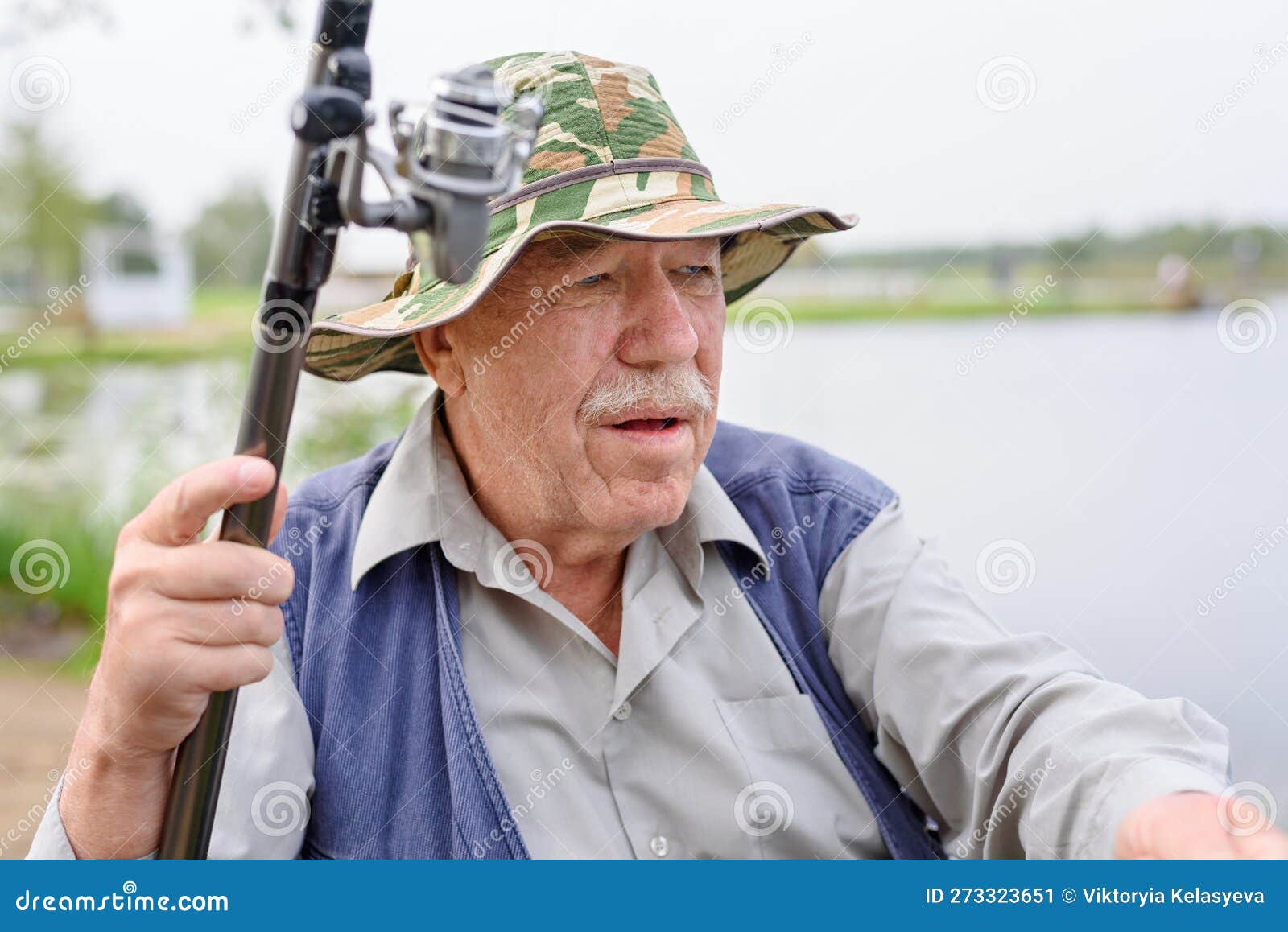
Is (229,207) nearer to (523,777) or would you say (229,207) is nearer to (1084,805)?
(523,777)

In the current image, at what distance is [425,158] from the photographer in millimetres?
1005

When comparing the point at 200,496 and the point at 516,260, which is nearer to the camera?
the point at 200,496

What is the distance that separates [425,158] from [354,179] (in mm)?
69

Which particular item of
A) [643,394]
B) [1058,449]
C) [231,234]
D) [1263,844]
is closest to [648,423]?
[643,394]

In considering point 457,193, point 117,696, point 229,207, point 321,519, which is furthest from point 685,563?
point 229,207

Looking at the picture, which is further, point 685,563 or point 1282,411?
point 1282,411

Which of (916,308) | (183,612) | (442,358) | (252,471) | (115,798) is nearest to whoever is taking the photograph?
(252,471)

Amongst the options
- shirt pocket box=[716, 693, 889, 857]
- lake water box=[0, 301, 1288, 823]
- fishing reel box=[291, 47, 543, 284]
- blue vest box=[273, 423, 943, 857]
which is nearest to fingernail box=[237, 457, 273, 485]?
fishing reel box=[291, 47, 543, 284]

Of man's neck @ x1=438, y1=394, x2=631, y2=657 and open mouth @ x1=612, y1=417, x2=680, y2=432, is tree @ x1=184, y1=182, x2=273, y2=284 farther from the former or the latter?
open mouth @ x1=612, y1=417, x2=680, y2=432

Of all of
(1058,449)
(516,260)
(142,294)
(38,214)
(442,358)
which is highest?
(516,260)

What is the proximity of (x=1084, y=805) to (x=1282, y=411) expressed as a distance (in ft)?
6.85

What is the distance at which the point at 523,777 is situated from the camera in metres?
1.84

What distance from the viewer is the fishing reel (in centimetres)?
98

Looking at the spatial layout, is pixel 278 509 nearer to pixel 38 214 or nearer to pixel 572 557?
pixel 572 557
